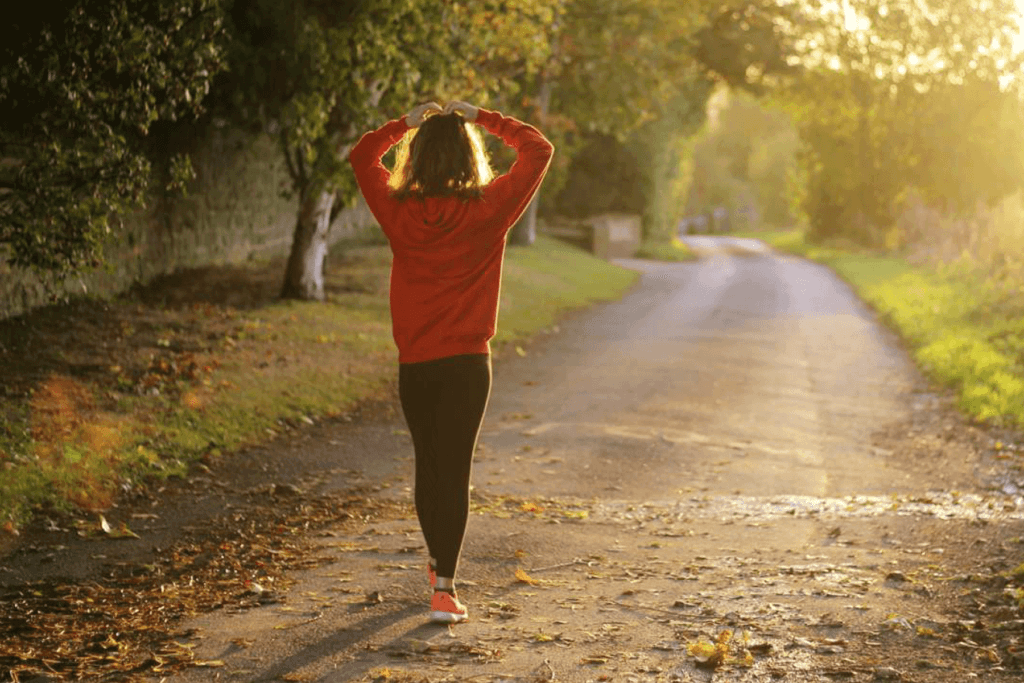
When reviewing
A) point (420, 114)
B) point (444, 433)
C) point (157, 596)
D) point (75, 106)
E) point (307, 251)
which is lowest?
point (157, 596)

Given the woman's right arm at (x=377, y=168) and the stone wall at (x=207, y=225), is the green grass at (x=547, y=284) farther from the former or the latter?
the woman's right arm at (x=377, y=168)

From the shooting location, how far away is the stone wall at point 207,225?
14.5 m

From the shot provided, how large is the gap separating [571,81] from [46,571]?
80.5 ft

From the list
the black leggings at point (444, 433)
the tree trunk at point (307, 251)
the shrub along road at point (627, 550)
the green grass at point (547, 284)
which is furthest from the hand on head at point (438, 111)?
the tree trunk at point (307, 251)

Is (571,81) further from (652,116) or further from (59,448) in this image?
(59,448)

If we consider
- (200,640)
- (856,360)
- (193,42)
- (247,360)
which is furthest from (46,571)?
(856,360)

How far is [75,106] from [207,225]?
9163mm

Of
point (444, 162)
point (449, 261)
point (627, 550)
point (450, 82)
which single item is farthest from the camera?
point (450, 82)

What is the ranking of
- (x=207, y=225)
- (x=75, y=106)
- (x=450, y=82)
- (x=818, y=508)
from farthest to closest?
(x=207, y=225)
(x=450, y=82)
(x=75, y=106)
(x=818, y=508)

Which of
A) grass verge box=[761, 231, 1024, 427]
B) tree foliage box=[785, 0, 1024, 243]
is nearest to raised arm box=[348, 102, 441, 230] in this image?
grass verge box=[761, 231, 1024, 427]

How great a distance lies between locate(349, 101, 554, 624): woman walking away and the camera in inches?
218

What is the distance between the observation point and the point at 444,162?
18.0ft

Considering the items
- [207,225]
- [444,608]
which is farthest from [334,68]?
[444,608]

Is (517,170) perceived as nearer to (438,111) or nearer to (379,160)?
(438,111)
